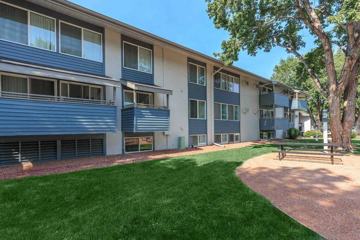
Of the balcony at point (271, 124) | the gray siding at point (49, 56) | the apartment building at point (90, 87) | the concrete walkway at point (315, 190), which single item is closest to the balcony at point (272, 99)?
the balcony at point (271, 124)

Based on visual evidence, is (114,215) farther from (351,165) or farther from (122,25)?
(122,25)

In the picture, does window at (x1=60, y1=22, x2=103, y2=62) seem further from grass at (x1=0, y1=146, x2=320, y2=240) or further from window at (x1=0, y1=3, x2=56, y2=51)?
grass at (x1=0, y1=146, x2=320, y2=240)

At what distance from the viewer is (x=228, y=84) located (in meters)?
25.7

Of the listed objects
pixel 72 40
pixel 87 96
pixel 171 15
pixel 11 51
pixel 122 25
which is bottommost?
pixel 87 96

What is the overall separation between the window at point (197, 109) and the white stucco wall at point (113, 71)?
284 inches

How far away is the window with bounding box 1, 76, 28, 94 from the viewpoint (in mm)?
11102

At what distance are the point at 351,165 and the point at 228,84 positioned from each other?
16.4 metres

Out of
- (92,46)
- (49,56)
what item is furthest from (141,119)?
(49,56)

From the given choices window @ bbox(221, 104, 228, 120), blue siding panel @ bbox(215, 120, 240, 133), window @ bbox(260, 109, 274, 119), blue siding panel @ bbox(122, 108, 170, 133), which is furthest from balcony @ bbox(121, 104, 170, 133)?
window @ bbox(260, 109, 274, 119)

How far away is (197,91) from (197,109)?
1.45 m

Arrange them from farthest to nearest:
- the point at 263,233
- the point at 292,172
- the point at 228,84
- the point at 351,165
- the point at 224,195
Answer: the point at 228,84
the point at 351,165
the point at 292,172
the point at 224,195
the point at 263,233

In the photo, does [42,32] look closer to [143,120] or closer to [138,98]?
[138,98]

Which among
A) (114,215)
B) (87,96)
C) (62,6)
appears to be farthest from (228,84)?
(114,215)

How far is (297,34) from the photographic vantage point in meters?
19.2
